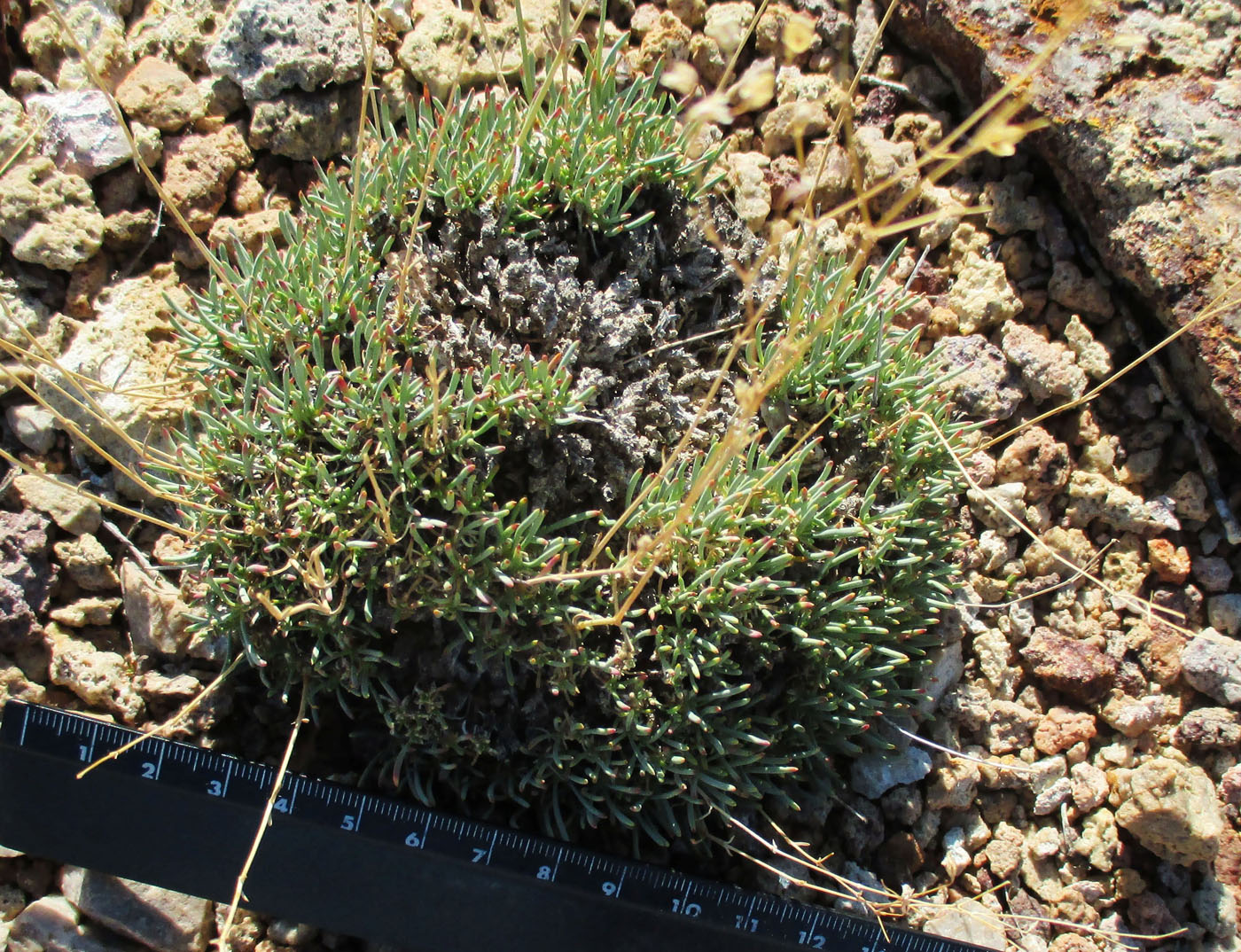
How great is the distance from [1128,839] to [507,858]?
2.05m

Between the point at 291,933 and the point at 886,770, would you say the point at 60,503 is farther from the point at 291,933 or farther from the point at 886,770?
the point at 886,770

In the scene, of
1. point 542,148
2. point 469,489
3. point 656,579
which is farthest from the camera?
point 542,148

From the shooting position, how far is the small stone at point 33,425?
3.16 metres

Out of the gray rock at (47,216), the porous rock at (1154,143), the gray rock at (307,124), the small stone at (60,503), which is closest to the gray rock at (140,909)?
the small stone at (60,503)

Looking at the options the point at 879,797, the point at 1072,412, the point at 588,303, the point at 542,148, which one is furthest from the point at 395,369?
the point at 1072,412

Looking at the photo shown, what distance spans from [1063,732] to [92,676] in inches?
124

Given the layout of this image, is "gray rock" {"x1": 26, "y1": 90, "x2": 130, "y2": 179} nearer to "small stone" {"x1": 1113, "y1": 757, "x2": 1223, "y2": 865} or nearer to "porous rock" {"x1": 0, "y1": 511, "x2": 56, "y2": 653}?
"porous rock" {"x1": 0, "y1": 511, "x2": 56, "y2": 653}

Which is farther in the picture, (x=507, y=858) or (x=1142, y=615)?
(x=1142, y=615)

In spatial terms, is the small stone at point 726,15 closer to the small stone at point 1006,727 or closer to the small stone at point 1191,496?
the small stone at point 1191,496

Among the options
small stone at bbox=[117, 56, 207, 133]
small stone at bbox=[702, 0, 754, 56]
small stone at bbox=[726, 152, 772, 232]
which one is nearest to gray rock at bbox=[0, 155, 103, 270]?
small stone at bbox=[117, 56, 207, 133]

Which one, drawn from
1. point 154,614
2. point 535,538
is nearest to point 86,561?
point 154,614

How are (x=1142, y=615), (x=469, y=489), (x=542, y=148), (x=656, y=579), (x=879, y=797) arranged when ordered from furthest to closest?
(x=1142, y=615) → (x=879, y=797) → (x=542, y=148) → (x=656, y=579) → (x=469, y=489)

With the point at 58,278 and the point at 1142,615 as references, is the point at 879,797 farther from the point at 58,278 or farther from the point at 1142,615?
the point at 58,278

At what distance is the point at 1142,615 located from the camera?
3.44 metres
